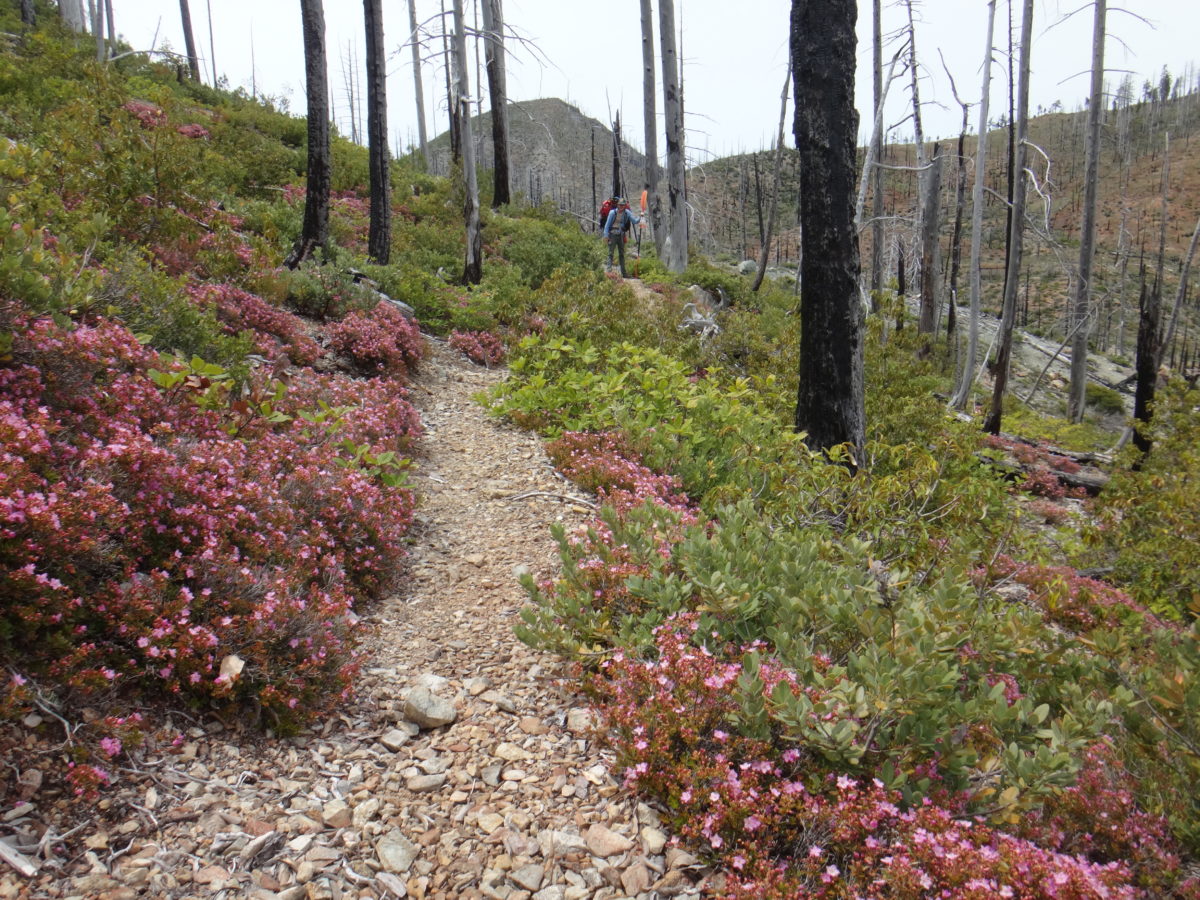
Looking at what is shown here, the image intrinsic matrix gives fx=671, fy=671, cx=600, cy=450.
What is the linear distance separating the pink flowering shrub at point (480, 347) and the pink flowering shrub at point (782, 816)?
782 centimetres

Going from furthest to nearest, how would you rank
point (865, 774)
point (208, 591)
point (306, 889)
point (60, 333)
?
point (60, 333)
point (208, 591)
point (865, 774)
point (306, 889)

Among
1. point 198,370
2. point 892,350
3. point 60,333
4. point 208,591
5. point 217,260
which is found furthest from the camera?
point 892,350

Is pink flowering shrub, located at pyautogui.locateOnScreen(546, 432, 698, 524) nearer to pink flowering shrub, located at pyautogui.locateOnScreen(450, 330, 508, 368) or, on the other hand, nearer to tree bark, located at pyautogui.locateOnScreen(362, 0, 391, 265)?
pink flowering shrub, located at pyautogui.locateOnScreen(450, 330, 508, 368)

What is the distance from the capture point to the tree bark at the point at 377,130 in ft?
37.8

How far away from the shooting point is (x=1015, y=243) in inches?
589

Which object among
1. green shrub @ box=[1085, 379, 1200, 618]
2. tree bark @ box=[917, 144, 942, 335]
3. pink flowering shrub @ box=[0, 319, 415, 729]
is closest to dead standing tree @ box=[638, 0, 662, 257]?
tree bark @ box=[917, 144, 942, 335]

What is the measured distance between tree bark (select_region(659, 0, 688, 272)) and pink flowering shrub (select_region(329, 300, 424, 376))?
1126 cm

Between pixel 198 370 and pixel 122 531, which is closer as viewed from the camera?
pixel 122 531

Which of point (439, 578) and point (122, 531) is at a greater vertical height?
point (122, 531)

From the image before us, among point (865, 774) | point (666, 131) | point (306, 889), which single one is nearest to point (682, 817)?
point (865, 774)

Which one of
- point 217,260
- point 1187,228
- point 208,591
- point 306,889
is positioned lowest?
point 306,889

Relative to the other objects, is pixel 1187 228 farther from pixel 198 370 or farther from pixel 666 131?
pixel 198 370

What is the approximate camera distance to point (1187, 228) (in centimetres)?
8256

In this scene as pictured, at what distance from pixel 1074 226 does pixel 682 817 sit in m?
108
